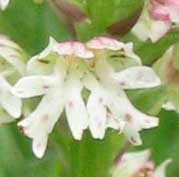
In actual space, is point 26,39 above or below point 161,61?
below

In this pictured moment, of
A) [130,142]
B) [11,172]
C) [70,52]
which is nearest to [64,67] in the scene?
[70,52]

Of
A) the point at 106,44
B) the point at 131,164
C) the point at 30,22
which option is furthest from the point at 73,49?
the point at 30,22

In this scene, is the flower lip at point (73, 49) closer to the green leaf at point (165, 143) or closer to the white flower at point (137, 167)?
the white flower at point (137, 167)

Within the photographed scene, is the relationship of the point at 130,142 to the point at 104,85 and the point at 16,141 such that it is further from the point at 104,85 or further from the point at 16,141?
the point at 16,141

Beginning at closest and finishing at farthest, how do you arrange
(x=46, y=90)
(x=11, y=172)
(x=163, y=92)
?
(x=46, y=90) → (x=163, y=92) → (x=11, y=172)

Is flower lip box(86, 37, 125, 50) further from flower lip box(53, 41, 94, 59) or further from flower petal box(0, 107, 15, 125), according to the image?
flower petal box(0, 107, 15, 125)

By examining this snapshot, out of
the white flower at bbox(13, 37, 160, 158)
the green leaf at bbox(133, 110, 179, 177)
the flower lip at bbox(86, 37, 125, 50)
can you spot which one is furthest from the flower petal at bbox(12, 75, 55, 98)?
the green leaf at bbox(133, 110, 179, 177)
